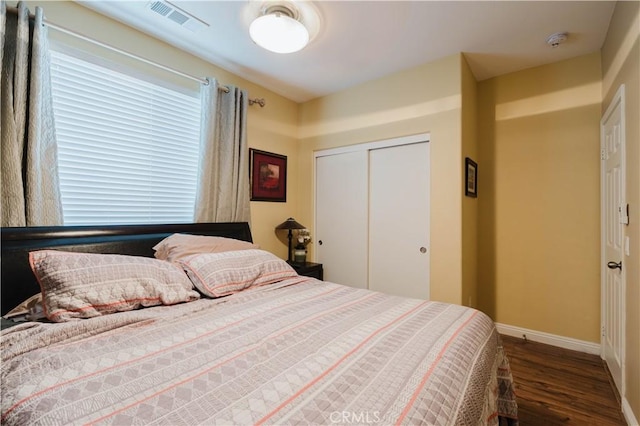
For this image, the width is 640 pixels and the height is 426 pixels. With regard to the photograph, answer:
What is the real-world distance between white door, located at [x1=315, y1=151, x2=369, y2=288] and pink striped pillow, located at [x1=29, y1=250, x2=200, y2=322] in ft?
6.54

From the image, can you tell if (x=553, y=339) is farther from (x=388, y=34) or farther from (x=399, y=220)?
(x=388, y=34)

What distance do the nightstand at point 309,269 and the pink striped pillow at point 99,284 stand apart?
1.57 meters

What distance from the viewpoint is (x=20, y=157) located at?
1.69 meters

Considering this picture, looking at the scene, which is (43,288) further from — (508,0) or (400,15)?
(508,0)

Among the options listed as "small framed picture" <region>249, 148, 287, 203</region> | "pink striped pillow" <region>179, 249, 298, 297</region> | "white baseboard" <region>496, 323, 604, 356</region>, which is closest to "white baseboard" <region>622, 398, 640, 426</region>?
"white baseboard" <region>496, 323, 604, 356</region>

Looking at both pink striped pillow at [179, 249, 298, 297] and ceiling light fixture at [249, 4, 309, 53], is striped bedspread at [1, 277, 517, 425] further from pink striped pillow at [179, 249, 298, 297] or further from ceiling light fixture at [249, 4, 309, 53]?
ceiling light fixture at [249, 4, 309, 53]

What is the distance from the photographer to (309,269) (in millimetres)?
3221

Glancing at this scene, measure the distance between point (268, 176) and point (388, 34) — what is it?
1.83 metres

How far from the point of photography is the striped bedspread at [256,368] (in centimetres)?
76

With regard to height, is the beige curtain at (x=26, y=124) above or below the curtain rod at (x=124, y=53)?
below

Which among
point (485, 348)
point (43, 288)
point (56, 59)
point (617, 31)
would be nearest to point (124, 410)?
point (43, 288)

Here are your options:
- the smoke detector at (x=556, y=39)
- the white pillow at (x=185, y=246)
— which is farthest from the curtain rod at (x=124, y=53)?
the smoke detector at (x=556, y=39)

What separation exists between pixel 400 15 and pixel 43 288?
106 inches

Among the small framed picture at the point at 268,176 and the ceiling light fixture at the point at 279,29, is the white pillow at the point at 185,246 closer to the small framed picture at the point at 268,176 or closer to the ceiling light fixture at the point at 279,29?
the small framed picture at the point at 268,176
